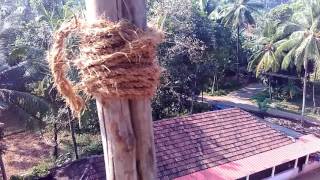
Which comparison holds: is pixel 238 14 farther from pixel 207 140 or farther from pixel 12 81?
pixel 12 81

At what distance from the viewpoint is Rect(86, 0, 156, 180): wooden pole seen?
1364 millimetres

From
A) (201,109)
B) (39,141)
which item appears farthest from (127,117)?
(201,109)

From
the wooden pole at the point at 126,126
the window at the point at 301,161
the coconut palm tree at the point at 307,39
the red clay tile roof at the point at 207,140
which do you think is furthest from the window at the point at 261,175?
the wooden pole at the point at 126,126

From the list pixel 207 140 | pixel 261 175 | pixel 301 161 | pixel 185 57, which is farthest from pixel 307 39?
pixel 207 140

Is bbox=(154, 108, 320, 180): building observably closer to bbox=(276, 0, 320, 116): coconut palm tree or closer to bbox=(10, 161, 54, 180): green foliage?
bbox=(10, 161, 54, 180): green foliage

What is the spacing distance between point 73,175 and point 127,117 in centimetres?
939

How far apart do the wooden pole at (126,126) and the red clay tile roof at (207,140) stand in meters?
8.13

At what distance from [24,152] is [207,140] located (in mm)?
8780

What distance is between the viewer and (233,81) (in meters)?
27.3

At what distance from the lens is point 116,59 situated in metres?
1.35

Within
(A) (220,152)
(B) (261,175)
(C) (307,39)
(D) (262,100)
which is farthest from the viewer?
(D) (262,100)

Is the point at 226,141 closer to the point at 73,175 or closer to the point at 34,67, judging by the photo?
the point at 73,175

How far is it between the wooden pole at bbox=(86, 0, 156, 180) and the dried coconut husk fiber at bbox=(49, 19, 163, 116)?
38 millimetres

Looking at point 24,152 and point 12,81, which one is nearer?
point 12,81
